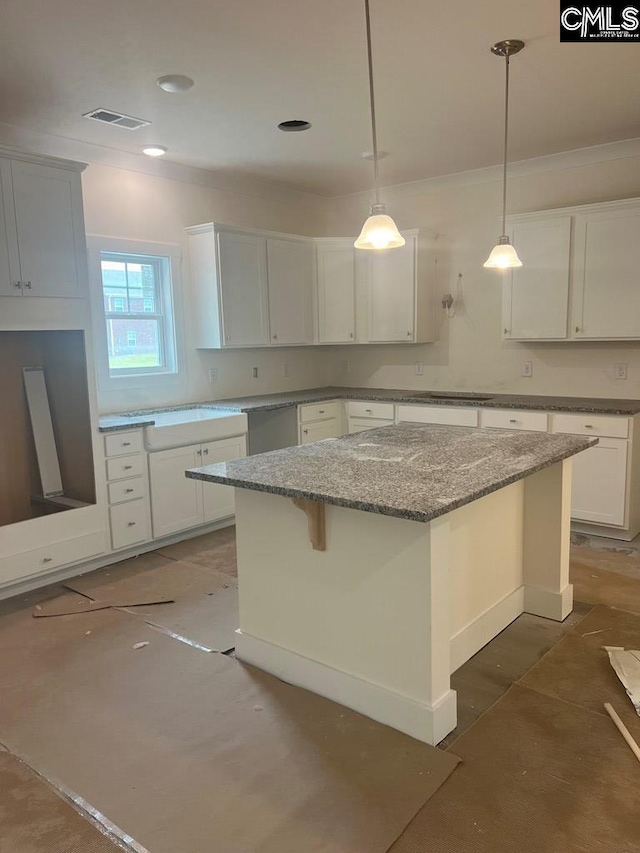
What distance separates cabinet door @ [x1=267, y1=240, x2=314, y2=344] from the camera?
5.23 m

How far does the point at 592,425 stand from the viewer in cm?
413

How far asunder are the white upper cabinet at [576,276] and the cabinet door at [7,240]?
3321 millimetres

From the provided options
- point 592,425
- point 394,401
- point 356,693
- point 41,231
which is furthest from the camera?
point 394,401

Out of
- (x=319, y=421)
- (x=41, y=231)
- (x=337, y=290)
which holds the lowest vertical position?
(x=319, y=421)

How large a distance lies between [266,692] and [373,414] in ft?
10.0

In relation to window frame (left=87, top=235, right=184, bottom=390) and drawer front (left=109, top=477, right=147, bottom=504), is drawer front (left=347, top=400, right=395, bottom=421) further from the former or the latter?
drawer front (left=109, top=477, right=147, bottom=504)

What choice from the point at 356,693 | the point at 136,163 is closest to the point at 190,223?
the point at 136,163

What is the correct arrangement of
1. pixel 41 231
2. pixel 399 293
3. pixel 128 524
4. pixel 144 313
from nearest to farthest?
pixel 41 231, pixel 128 524, pixel 144 313, pixel 399 293

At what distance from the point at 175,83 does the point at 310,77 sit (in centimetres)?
68

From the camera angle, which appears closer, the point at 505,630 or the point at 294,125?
the point at 505,630

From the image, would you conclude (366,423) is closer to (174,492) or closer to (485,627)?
(174,492)

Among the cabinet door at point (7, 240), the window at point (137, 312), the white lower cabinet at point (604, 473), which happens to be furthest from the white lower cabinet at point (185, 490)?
the white lower cabinet at point (604, 473)

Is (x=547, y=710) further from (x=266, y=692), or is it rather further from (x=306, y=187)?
(x=306, y=187)

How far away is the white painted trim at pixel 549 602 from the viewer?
9.95 ft
